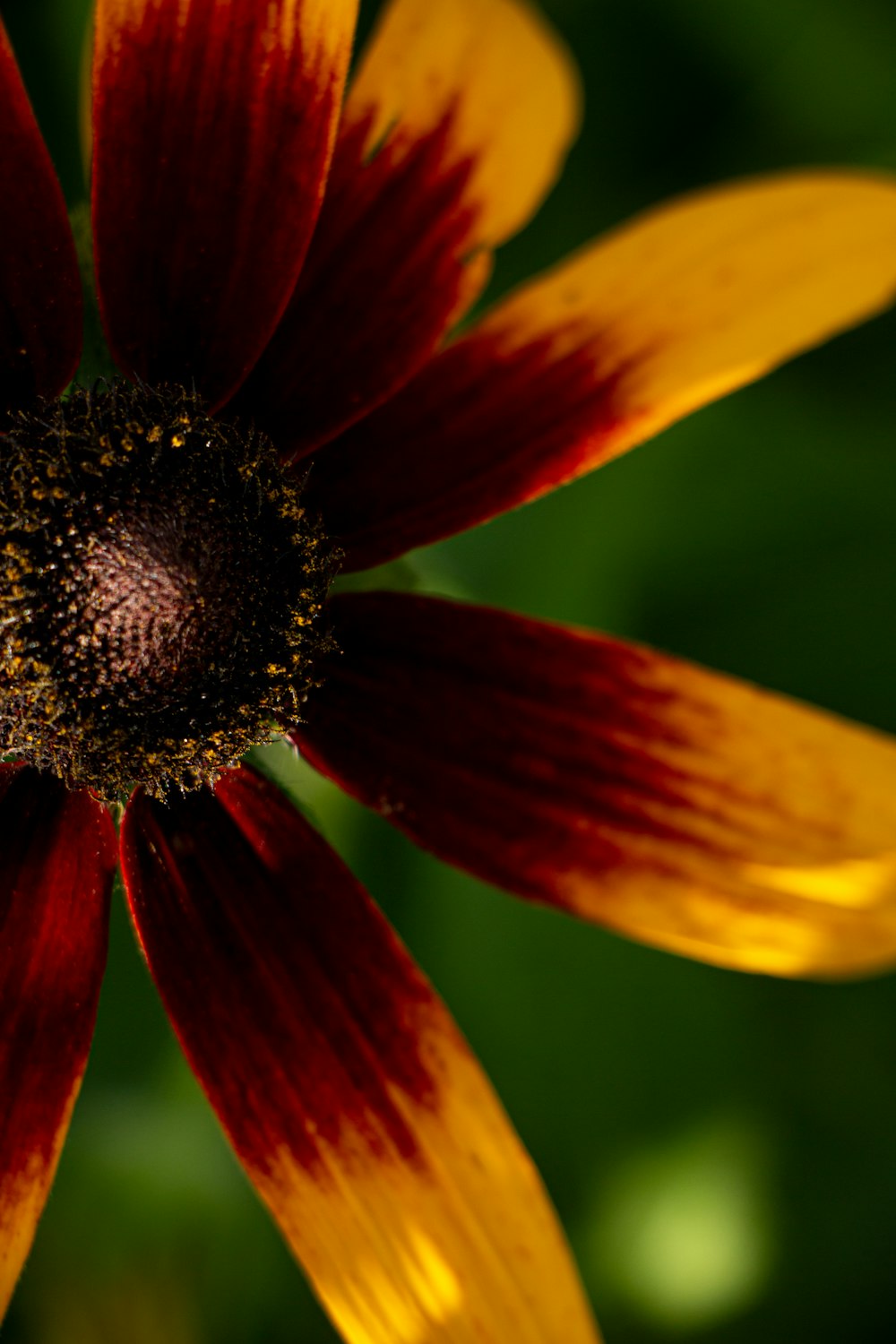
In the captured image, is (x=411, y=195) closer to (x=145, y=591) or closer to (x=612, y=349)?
(x=612, y=349)

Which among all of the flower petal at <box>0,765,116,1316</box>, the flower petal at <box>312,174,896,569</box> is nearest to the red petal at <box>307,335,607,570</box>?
the flower petal at <box>312,174,896,569</box>

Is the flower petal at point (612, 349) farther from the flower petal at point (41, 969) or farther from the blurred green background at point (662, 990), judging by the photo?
the blurred green background at point (662, 990)

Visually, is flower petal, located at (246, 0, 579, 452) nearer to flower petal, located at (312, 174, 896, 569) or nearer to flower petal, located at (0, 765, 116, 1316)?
flower petal, located at (312, 174, 896, 569)

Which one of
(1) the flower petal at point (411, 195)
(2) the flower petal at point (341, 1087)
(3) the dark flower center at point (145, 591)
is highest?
(1) the flower petal at point (411, 195)

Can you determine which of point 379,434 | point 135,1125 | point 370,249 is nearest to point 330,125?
point 370,249

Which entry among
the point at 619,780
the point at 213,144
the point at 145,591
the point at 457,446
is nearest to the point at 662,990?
the point at 619,780

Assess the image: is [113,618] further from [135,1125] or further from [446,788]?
[135,1125]

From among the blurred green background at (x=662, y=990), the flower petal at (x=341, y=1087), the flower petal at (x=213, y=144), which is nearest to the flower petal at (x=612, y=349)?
the flower petal at (x=213, y=144)

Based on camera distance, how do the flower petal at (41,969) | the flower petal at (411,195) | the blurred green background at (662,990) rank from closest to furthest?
the flower petal at (41,969)
the flower petal at (411,195)
the blurred green background at (662,990)

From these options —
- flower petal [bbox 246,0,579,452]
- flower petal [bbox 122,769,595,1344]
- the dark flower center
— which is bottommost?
flower petal [bbox 122,769,595,1344]
